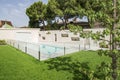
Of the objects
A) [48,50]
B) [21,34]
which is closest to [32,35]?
[21,34]

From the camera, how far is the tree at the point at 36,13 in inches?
2327

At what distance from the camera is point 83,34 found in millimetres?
9953

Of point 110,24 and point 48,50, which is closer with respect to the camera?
point 110,24

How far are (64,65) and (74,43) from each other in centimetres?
2307

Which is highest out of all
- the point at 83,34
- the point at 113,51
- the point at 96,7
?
the point at 96,7

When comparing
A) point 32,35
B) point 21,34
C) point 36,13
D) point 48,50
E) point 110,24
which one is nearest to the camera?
point 110,24

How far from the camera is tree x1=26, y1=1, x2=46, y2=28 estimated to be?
59109 mm

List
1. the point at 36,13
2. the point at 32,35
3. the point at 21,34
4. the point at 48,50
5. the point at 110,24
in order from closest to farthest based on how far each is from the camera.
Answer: the point at 110,24 → the point at 48,50 → the point at 21,34 → the point at 32,35 → the point at 36,13

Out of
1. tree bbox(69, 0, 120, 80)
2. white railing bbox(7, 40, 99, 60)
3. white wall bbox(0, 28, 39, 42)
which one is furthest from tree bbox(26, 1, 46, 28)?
tree bbox(69, 0, 120, 80)

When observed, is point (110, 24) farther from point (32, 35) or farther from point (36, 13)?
point (36, 13)

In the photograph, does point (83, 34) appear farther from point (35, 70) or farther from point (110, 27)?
point (35, 70)

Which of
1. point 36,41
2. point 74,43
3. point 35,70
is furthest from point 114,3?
point 36,41

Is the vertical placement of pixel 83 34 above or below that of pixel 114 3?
below

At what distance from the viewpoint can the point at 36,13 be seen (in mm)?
59531
